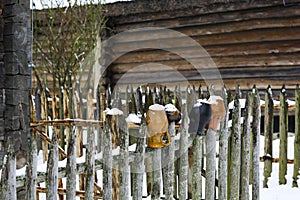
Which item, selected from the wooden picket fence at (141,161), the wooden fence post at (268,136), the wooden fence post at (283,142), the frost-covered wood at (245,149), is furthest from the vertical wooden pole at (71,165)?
the wooden fence post at (283,142)

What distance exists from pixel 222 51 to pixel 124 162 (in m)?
6.17

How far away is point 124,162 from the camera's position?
8.18 ft

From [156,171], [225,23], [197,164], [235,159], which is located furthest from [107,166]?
[225,23]

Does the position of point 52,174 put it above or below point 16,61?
below

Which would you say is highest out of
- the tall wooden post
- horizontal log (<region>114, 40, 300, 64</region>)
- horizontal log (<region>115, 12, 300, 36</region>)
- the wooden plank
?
the wooden plank

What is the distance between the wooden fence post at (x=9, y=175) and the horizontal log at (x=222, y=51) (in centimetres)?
646

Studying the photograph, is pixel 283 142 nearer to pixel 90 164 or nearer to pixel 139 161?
pixel 139 161

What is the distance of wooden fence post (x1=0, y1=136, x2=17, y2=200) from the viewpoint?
2232 millimetres

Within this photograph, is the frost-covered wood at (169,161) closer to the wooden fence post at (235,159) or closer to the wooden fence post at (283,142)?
the wooden fence post at (235,159)

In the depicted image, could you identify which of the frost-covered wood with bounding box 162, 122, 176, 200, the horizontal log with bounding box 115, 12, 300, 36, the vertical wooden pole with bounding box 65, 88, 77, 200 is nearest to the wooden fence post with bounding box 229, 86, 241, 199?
the frost-covered wood with bounding box 162, 122, 176, 200

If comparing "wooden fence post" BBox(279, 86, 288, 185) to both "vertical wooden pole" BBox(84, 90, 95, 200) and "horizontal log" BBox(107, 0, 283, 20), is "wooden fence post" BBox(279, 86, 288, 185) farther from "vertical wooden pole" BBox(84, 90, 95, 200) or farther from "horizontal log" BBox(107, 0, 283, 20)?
"horizontal log" BBox(107, 0, 283, 20)

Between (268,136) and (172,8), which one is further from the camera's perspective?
(172,8)

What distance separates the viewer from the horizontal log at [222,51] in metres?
7.80

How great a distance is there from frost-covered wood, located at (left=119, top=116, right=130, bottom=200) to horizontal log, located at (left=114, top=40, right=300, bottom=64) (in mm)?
5870
